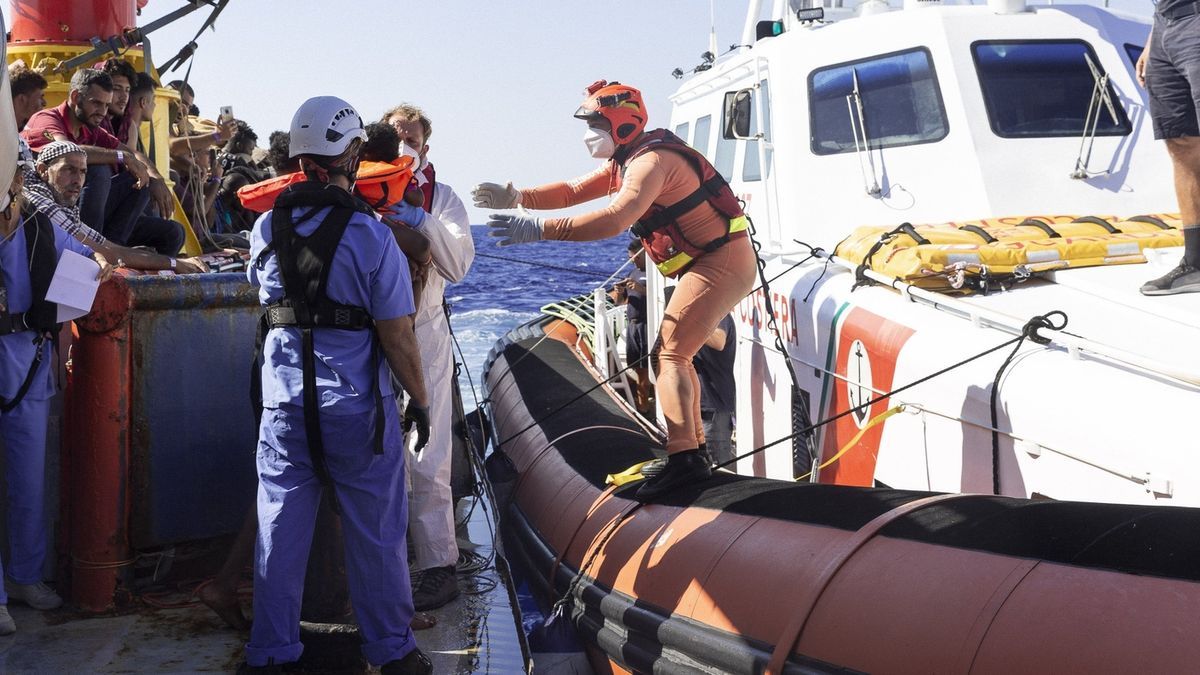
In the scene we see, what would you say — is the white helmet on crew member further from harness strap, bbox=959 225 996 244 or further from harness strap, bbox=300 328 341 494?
harness strap, bbox=959 225 996 244

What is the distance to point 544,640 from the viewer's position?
451 cm

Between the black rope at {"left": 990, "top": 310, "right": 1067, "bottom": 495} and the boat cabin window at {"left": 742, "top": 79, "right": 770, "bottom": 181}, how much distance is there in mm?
2840

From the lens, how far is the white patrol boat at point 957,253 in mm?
3773

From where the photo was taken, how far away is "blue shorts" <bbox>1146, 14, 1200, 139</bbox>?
4.29m

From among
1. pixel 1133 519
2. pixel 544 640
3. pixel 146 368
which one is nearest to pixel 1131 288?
pixel 1133 519

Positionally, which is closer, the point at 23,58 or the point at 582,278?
A: the point at 23,58

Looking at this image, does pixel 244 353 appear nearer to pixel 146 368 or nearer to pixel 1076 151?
pixel 146 368

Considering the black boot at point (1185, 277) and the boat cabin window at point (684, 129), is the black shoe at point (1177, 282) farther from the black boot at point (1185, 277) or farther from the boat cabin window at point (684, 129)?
the boat cabin window at point (684, 129)

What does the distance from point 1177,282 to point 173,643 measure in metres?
3.59

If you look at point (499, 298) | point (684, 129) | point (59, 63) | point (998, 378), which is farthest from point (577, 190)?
point (499, 298)

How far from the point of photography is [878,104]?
646cm

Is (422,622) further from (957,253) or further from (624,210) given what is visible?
(957,253)

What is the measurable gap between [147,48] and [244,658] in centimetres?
517

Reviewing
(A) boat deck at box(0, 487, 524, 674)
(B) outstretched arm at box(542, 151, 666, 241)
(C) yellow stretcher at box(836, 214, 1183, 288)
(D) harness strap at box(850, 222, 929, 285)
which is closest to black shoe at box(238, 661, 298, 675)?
(A) boat deck at box(0, 487, 524, 674)
